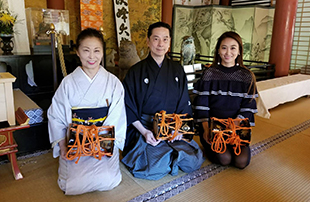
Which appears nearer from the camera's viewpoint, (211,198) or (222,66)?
(211,198)

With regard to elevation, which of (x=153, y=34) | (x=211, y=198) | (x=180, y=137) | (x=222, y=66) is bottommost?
(x=211, y=198)

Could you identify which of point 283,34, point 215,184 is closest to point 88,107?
point 215,184

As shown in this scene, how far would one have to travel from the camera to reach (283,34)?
5668 mm

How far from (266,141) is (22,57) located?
10.5 feet

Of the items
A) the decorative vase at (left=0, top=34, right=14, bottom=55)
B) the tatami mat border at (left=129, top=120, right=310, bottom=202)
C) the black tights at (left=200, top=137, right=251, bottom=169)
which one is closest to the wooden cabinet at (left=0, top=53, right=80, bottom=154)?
the decorative vase at (left=0, top=34, right=14, bottom=55)

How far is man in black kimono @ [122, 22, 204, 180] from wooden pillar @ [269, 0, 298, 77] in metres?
4.30

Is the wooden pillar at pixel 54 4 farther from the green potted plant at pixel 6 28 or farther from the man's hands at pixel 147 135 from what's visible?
the man's hands at pixel 147 135

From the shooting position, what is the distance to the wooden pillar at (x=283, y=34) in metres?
5.50

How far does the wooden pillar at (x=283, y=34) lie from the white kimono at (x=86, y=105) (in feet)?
15.9

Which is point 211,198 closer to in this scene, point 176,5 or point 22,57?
point 22,57

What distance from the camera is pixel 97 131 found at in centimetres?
191

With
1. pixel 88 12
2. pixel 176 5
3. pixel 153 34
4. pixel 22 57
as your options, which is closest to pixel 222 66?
pixel 153 34

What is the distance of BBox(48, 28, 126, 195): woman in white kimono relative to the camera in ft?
6.16

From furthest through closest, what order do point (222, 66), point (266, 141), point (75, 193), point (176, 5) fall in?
point (176, 5), point (266, 141), point (222, 66), point (75, 193)
